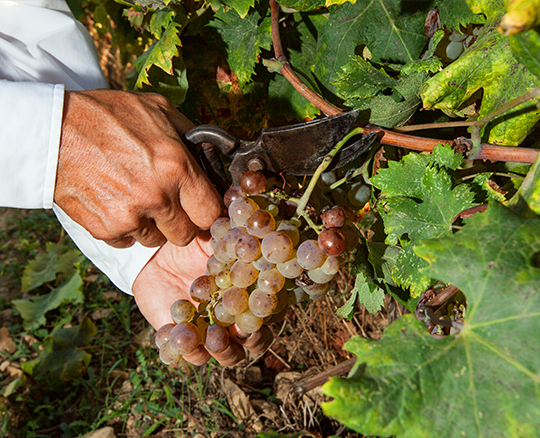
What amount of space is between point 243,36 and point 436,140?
0.84m

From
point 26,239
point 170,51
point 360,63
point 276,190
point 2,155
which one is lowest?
point 26,239

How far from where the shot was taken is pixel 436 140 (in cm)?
104

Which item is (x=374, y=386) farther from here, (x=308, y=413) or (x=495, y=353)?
(x=308, y=413)

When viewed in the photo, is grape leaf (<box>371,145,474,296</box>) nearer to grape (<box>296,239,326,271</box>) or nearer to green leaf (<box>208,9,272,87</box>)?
grape (<box>296,239,326,271</box>)

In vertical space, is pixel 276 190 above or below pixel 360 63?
below

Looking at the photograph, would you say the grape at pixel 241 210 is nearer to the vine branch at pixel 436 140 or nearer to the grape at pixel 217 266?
the grape at pixel 217 266

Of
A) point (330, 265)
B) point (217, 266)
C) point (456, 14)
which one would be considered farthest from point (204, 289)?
point (456, 14)

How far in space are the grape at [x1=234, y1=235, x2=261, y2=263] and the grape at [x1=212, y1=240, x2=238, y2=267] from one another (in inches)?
3.0

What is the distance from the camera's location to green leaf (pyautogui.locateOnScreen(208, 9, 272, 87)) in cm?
142

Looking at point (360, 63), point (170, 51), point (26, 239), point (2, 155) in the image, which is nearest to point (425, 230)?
point (360, 63)

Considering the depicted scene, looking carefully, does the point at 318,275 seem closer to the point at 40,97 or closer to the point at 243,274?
the point at 243,274

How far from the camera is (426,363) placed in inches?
25.5

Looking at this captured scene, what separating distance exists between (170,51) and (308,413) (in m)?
1.71

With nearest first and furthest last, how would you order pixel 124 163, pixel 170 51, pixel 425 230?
pixel 425 230, pixel 124 163, pixel 170 51
